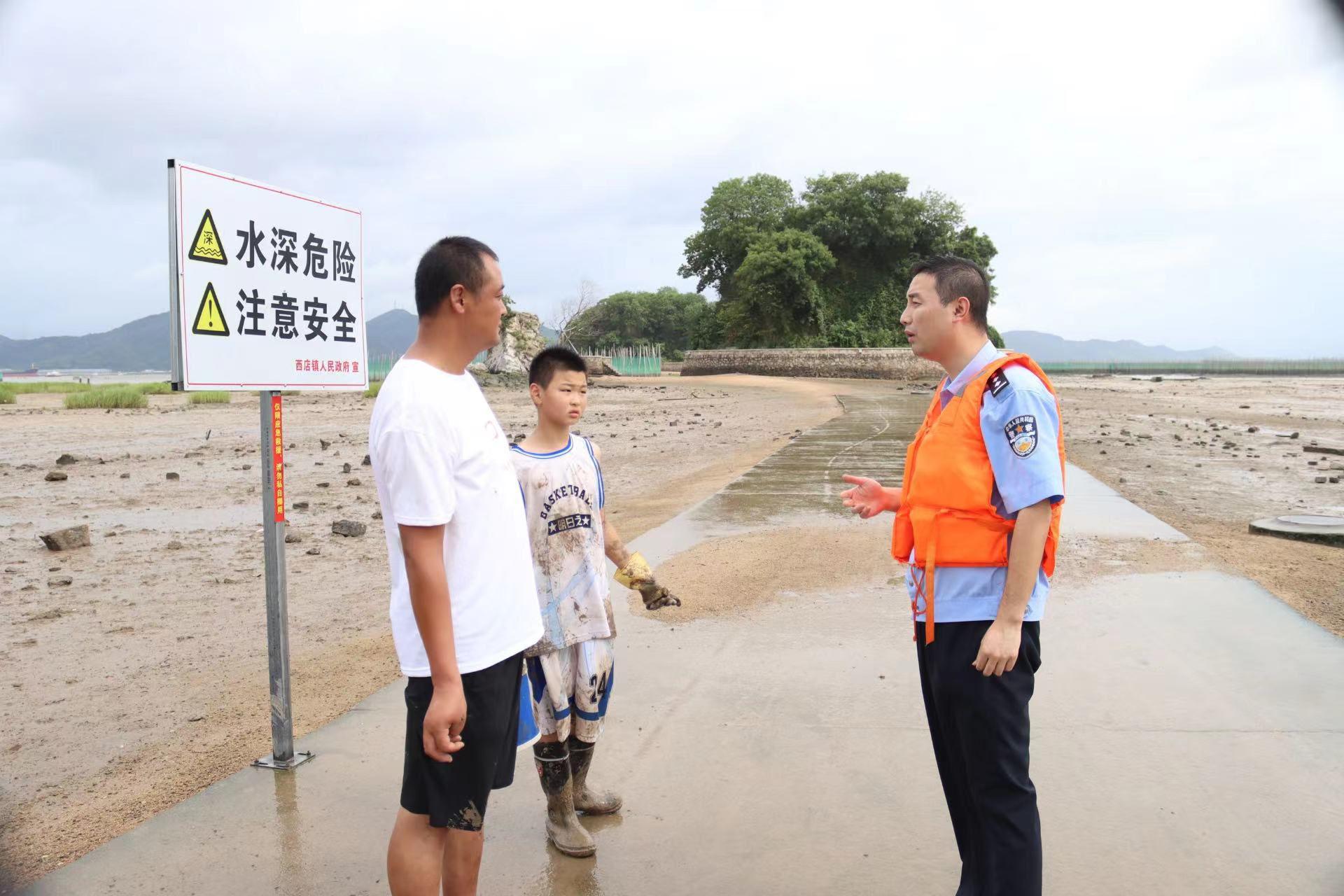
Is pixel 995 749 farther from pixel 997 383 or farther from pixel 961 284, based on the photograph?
pixel 961 284

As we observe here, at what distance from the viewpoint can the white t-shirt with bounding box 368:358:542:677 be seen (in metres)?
1.93

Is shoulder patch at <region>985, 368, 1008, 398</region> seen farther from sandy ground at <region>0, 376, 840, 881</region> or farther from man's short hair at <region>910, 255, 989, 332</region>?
sandy ground at <region>0, 376, 840, 881</region>

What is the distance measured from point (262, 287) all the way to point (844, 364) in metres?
41.6

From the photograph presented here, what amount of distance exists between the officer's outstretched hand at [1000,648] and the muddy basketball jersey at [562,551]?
3.93ft

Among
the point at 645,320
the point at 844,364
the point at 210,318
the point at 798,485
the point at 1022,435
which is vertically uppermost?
the point at 645,320

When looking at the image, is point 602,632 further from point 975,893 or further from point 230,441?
point 230,441

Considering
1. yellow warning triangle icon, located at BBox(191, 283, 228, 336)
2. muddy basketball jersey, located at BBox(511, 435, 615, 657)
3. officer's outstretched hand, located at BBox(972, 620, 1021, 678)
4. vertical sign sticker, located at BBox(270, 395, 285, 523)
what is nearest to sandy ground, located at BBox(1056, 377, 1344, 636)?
officer's outstretched hand, located at BBox(972, 620, 1021, 678)

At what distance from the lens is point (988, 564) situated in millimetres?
2268

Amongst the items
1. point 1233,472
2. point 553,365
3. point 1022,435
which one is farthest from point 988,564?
point 1233,472

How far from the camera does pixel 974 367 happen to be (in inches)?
94.4

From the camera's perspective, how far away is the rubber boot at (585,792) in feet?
9.93

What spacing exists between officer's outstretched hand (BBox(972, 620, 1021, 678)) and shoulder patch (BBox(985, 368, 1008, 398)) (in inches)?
21.2

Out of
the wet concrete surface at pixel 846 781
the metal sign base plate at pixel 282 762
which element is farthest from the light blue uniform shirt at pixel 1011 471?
the metal sign base plate at pixel 282 762

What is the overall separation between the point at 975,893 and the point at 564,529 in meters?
1.53
